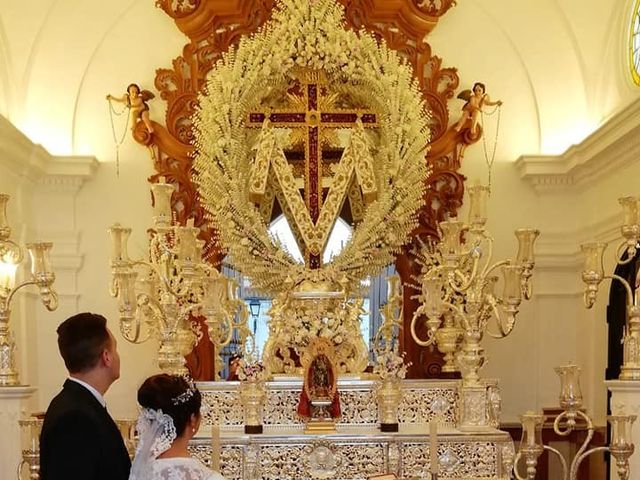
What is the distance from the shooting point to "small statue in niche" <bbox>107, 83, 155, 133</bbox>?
322 inches

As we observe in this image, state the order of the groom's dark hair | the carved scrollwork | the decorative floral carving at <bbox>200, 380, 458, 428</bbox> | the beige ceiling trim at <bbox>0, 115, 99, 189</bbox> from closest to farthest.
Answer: the groom's dark hair
the decorative floral carving at <bbox>200, 380, 458, 428</bbox>
the beige ceiling trim at <bbox>0, 115, 99, 189</bbox>
the carved scrollwork

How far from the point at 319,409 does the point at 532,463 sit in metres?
1.69

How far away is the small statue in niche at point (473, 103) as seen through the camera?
8.24 metres

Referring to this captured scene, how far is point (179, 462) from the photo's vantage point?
9.62 feet

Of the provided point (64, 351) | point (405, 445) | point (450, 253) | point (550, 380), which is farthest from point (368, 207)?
point (64, 351)

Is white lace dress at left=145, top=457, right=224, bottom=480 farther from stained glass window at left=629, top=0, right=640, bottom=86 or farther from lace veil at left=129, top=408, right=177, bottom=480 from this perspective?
stained glass window at left=629, top=0, right=640, bottom=86

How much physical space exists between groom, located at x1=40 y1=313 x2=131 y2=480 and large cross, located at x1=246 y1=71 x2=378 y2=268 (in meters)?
4.15

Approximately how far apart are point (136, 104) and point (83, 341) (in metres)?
5.37

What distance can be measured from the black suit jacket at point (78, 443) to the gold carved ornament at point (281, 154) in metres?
3.76

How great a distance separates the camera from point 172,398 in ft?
9.87

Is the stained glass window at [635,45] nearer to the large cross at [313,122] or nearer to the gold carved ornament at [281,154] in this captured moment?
the gold carved ornament at [281,154]

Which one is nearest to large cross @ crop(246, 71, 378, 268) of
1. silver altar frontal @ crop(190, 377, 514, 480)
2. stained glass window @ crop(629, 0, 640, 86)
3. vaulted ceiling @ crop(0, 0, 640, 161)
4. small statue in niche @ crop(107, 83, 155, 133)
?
small statue in niche @ crop(107, 83, 155, 133)

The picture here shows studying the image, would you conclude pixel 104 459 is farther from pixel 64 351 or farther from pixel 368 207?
pixel 368 207

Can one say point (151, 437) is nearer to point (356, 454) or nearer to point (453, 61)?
point (356, 454)
